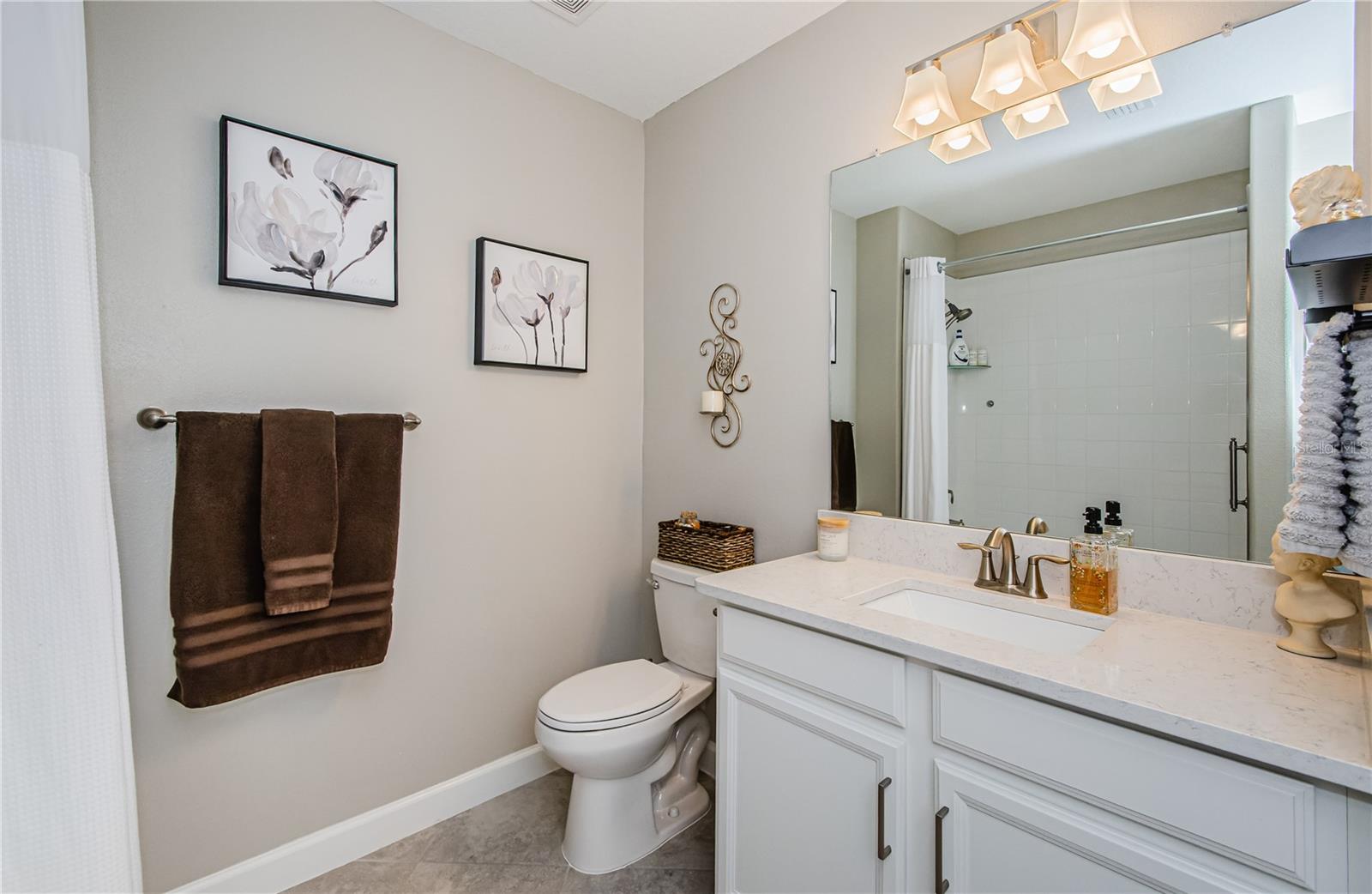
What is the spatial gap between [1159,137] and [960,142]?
0.43m

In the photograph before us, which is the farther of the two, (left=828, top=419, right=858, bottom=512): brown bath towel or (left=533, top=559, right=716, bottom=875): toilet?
(left=828, top=419, right=858, bottom=512): brown bath towel

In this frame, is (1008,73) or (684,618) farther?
(684,618)

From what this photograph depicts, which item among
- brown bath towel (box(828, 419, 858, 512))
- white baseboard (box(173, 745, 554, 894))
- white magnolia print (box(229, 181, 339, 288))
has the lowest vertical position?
white baseboard (box(173, 745, 554, 894))

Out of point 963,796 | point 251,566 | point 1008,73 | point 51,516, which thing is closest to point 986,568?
point 963,796

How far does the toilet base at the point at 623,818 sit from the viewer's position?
5.60ft

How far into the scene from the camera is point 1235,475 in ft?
3.84

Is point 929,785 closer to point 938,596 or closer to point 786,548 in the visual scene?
point 938,596

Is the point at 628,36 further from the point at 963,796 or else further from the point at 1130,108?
the point at 963,796

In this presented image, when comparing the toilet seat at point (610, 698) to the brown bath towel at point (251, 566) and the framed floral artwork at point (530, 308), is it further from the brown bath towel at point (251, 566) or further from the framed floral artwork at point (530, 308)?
the framed floral artwork at point (530, 308)

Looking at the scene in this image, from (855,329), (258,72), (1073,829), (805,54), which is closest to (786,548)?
(855,329)

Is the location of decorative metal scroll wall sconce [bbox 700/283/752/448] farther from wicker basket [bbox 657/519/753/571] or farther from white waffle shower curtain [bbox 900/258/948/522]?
white waffle shower curtain [bbox 900/258/948/522]

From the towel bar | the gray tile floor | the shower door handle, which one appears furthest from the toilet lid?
the shower door handle

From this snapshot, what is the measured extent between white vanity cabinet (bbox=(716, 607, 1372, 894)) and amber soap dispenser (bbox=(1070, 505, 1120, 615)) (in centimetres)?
42

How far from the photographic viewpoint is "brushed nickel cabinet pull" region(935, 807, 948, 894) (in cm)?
104
